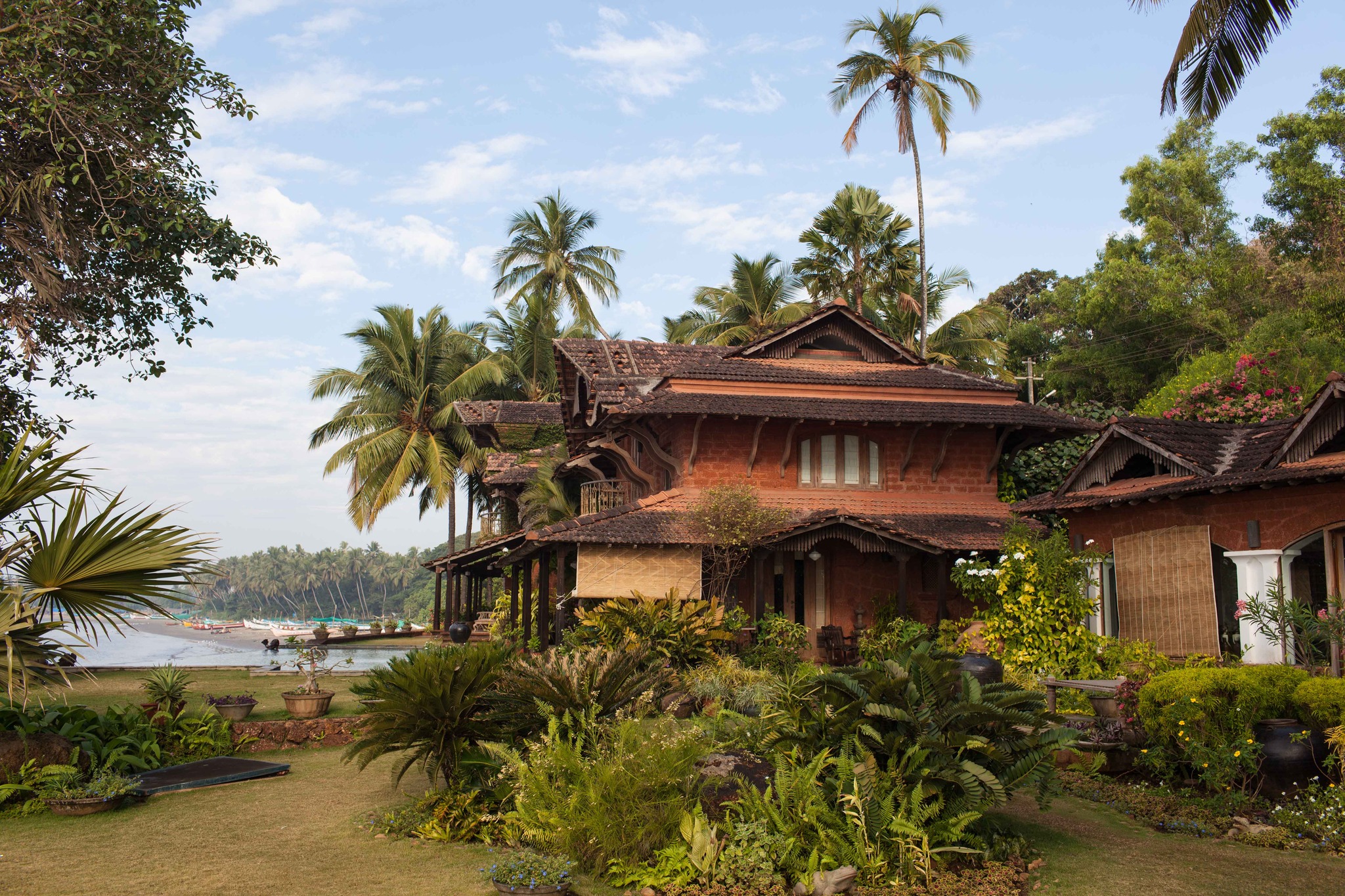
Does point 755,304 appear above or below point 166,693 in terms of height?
above

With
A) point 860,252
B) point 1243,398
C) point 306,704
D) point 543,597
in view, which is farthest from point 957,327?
point 306,704

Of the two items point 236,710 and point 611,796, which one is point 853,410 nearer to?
point 236,710

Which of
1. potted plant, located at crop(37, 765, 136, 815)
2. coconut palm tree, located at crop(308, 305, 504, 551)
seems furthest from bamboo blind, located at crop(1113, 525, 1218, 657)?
coconut palm tree, located at crop(308, 305, 504, 551)

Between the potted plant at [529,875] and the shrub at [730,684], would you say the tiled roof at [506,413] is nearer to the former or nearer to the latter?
the shrub at [730,684]

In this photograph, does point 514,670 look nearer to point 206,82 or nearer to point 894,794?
point 894,794

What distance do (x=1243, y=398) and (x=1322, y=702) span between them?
1654cm

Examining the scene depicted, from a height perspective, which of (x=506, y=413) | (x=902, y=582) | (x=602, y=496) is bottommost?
(x=902, y=582)

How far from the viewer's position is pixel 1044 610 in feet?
50.2

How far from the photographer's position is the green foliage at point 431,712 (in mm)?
9086

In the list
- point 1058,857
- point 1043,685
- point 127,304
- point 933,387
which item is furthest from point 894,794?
point 933,387

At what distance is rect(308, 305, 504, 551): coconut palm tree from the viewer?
40.6 meters

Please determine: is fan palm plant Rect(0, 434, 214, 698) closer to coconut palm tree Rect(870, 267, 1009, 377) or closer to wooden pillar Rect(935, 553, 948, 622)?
wooden pillar Rect(935, 553, 948, 622)

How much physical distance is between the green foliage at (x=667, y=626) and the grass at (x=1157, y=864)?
27.6ft

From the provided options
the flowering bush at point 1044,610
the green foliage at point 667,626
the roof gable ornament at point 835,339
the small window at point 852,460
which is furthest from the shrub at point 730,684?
the roof gable ornament at point 835,339
